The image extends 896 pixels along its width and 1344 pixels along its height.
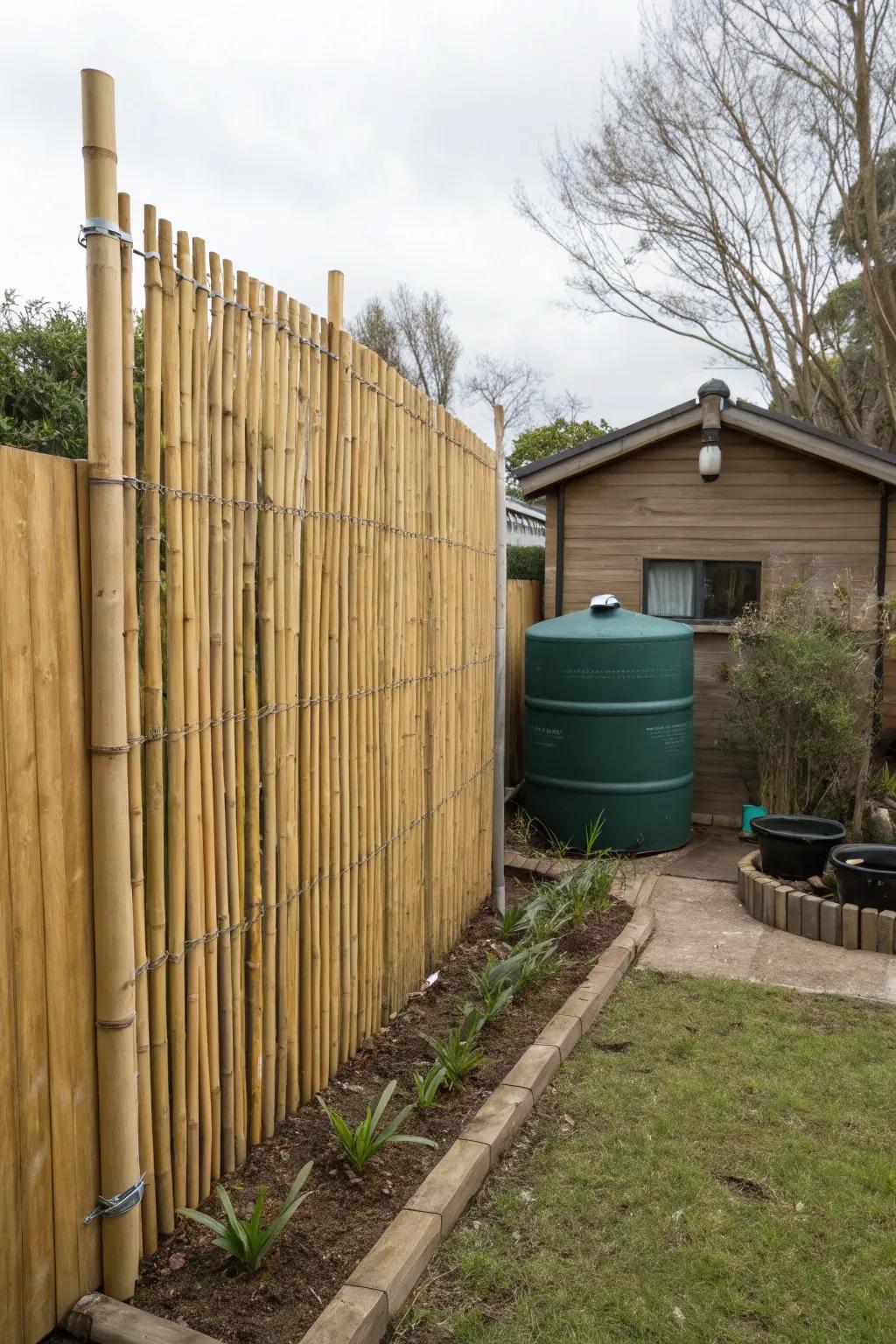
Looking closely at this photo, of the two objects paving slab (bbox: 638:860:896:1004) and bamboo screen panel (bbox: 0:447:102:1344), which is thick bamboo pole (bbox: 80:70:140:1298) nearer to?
bamboo screen panel (bbox: 0:447:102:1344)

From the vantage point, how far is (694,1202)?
2.99 metres

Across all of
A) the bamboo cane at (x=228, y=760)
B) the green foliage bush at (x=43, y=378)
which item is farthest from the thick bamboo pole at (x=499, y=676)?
the bamboo cane at (x=228, y=760)

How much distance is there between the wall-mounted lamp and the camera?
26.8 ft

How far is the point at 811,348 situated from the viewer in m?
15.2

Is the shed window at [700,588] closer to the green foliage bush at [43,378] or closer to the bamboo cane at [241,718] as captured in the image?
the green foliage bush at [43,378]

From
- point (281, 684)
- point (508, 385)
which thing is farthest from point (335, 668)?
point (508, 385)

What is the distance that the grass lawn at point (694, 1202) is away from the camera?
98.5 inches

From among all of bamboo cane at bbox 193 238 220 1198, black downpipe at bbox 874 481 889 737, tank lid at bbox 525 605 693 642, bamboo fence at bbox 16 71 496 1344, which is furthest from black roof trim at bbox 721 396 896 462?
bamboo cane at bbox 193 238 220 1198

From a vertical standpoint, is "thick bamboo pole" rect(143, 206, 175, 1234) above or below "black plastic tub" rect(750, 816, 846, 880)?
→ above

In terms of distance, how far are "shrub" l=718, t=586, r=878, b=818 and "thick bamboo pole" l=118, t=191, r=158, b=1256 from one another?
5550mm

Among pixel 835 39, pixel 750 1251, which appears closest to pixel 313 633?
pixel 750 1251

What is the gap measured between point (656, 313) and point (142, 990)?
15.7 metres

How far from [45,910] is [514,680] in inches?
245

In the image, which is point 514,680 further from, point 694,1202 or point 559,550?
point 694,1202
